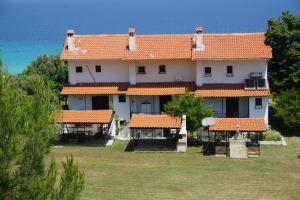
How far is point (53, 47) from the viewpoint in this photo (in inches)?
4985

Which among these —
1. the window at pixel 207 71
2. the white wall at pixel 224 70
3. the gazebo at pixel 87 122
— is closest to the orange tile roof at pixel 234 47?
the white wall at pixel 224 70

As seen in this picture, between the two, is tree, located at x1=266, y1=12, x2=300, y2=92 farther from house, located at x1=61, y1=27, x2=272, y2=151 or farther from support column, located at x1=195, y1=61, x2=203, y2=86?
support column, located at x1=195, y1=61, x2=203, y2=86

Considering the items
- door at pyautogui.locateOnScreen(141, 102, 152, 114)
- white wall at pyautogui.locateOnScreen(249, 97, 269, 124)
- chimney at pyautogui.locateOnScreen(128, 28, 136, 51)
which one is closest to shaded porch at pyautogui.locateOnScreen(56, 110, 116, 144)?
door at pyautogui.locateOnScreen(141, 102, 152, 114)

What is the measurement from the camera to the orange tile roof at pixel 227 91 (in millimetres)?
43438

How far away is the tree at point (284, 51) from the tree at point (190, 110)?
25.0ft

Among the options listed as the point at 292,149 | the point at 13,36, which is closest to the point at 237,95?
the point at 292,149

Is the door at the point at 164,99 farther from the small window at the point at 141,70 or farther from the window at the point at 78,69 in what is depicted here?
the window at the point at 78,69

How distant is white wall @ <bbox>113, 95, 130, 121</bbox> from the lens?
4544cm

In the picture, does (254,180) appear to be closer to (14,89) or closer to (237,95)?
(237,95)

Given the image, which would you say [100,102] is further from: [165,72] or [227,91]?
[227,91]

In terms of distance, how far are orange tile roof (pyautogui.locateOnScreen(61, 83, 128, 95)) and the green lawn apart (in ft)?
19.7

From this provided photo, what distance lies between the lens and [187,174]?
113 ft

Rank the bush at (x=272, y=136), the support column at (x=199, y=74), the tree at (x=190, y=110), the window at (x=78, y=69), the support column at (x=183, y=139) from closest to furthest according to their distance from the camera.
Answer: the support column at (x=183, y=139) → the tree at (x=190, y=110) → the bush at (x=272, y=136) → the support column at (x=199, y=74) → the window at (x=78, y=69)

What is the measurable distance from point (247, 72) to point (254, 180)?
13.7 m
